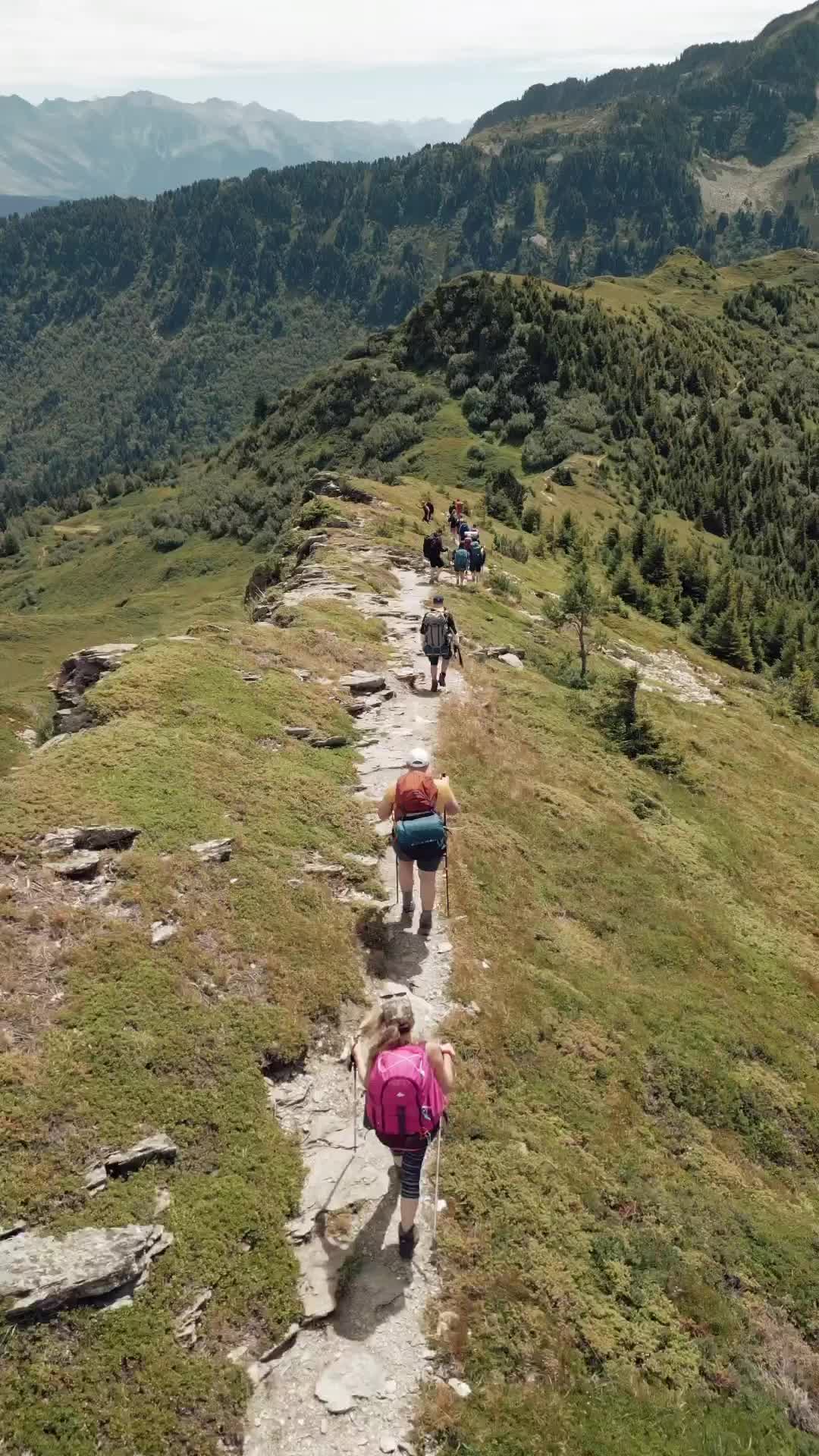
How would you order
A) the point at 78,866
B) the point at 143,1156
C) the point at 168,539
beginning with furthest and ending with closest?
the point at 168,539
the point at 78,866
the point at 143,1156

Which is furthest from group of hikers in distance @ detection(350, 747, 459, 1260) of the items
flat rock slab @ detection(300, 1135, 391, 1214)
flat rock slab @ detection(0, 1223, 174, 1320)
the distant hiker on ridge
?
the distant hiker on ridge

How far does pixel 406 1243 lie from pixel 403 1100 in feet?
7.13

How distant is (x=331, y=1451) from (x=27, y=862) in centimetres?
993

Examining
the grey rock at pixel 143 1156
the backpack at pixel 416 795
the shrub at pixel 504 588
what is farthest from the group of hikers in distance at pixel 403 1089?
the shrub at pixel 504 588

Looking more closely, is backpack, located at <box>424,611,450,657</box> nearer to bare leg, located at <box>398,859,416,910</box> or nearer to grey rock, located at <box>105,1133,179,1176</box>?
bare leg, located at <box>398,859,416,910</box>

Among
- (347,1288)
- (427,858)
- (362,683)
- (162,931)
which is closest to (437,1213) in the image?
(347,1288)

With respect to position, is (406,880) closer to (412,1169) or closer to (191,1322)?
(412,1169)

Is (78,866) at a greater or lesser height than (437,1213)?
greater

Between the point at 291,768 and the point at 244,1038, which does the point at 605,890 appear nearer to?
the point at 291,768

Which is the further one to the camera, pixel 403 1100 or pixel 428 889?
pixel 428 889

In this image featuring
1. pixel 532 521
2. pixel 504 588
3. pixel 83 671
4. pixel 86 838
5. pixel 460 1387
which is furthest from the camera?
pixel 532 521

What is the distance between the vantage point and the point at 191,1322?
9.68m

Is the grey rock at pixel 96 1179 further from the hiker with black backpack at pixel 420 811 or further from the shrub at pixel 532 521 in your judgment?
the shrub at pixel 532 521

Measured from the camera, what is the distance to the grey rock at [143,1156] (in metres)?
10.8
